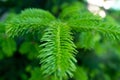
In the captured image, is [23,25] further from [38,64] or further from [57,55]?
[38,64]

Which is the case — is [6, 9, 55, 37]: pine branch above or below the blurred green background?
above

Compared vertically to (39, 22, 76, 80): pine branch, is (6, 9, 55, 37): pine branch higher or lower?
higher

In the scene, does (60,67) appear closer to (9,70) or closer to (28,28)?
(28,28)

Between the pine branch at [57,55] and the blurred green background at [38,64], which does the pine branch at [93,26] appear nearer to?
the pine branch at [57,55]

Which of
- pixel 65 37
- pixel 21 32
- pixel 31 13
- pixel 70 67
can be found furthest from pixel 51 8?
pixel 70 67

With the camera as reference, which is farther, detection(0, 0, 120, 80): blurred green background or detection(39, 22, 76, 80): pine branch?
detection(0, 0, 120, 80): blurred green background

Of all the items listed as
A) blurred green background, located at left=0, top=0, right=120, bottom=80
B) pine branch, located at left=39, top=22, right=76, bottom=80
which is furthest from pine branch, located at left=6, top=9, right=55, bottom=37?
blurred green background, located at left=0, top=0, right=120, bottom=80

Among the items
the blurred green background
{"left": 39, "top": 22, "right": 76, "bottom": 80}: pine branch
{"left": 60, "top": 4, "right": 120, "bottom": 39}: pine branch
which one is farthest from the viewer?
the blurred green background

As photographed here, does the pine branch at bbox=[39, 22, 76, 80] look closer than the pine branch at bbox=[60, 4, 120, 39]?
Yes

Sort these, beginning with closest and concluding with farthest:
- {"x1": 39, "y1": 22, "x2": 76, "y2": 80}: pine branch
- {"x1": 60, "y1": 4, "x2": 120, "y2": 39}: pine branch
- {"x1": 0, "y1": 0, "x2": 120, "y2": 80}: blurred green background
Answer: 1. {"x1": 39, "y1": 22, "x2": 76, "y2": 80}: pine branch
2. {"x1": 60, "y1": 4, "x2": 120, "y2": 39}: pine branch
3. {"x1": 0, "y1": 0, "x2": 120, "y2": 80}: blurred green background

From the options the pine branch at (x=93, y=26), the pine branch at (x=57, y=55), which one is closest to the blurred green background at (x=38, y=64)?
the pine branch at (x=93, y=26)

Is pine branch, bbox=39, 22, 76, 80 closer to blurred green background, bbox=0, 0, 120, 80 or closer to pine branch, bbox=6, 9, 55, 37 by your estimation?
pine branch, bbox=6, 9, 55, 37
